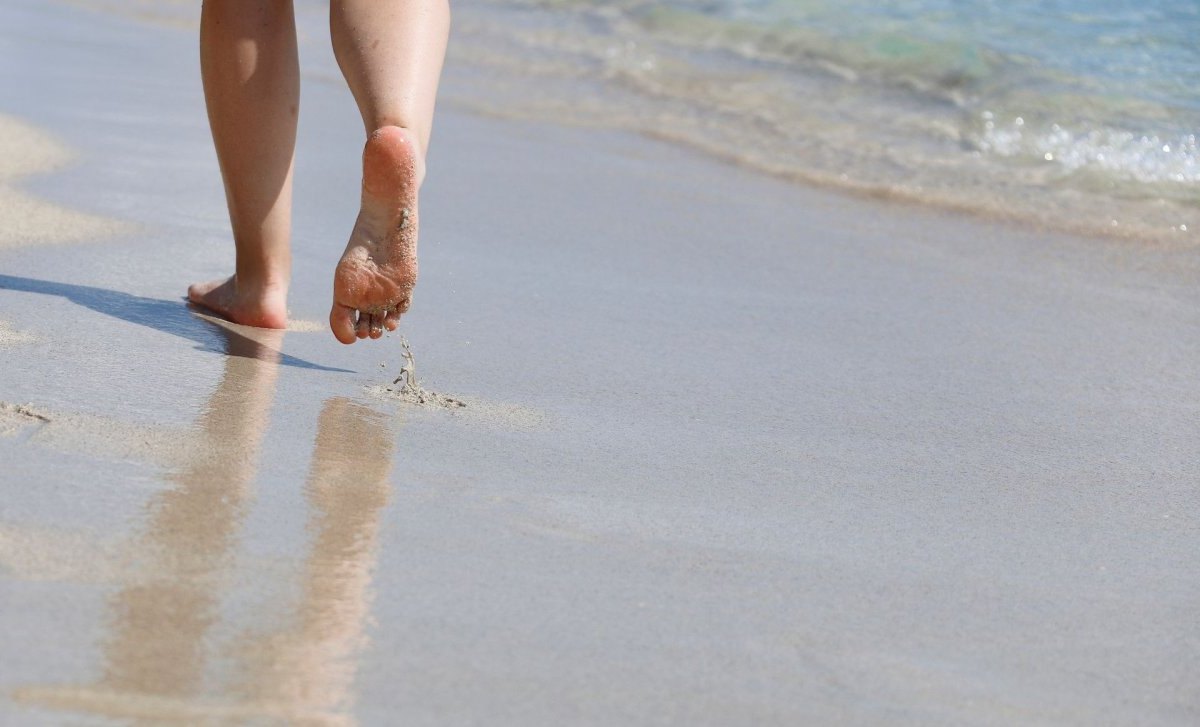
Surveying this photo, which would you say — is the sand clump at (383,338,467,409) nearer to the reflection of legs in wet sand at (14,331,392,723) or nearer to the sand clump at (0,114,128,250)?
the reflection of legs in wet sand at (14,331,392,723)

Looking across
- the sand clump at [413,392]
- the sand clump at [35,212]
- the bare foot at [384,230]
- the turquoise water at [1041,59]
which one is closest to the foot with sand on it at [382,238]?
the bare foot at [384,230]

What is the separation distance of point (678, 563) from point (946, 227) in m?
2.30

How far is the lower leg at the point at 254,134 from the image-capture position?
7.30 feet

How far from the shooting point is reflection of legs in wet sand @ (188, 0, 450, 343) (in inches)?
78.0

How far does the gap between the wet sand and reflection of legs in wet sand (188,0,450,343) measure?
105mm

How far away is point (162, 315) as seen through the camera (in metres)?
2.29

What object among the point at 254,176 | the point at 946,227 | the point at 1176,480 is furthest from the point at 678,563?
the point at 946,227

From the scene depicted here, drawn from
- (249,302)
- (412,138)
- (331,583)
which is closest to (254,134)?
(249,302)

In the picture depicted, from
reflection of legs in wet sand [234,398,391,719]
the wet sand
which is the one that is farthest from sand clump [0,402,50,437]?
reflection of legs in wet sand [234,398,391,719]

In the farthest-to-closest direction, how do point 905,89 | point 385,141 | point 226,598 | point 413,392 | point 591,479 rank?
1. point 905,89
2. point 413,392
3. point 385,141
4. point 591,479
5. point 226,598

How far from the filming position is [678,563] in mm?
1588

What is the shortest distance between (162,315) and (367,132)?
1.57 ft

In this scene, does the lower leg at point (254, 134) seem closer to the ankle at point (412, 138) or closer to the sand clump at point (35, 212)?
the ankle at point (412, 138)

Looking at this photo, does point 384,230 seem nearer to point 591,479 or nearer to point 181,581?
point 591,479
